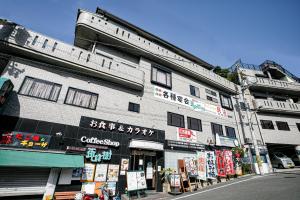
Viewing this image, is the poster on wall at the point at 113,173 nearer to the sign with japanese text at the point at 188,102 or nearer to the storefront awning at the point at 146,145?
the storefront awning at the point at 146,145

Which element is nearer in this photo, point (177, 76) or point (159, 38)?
point (177, 76)

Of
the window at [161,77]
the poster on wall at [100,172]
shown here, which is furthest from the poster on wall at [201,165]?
the poster on wall at [100,172]

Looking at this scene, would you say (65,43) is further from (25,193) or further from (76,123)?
(25,193)

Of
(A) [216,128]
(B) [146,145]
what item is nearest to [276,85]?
(A) [216,128]

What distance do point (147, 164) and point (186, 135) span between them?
197 inches

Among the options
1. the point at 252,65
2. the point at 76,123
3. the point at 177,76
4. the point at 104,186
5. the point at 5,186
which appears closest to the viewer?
the point at 5,186

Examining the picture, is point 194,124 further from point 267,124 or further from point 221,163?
point 267,124

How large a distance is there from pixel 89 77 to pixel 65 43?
2976 millimetres

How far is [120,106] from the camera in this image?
12.9 meters

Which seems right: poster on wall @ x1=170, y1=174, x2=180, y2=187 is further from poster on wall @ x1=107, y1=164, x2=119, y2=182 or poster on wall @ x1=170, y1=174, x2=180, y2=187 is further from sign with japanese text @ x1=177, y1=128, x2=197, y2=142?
sign with japanese text @ x1=177, y1=128, x2=197, y2=142

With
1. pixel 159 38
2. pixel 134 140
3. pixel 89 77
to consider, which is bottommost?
pixel 134 140

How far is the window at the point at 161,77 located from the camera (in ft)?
53.4

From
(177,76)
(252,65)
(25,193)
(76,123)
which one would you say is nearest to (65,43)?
(76,123)

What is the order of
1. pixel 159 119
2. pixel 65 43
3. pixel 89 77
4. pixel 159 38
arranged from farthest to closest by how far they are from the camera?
pixel 159 38 < pixel 159 119 < pixel 89 77 < pixel 65 43
